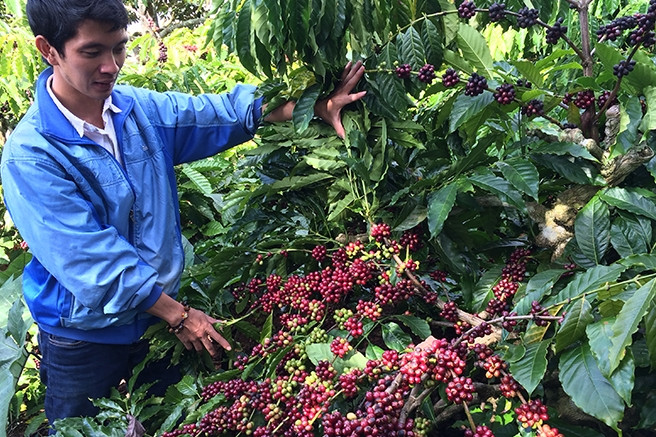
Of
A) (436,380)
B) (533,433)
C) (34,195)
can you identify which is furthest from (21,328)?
(533,433)

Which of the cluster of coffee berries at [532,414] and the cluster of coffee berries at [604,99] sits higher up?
the cluster of coffee berries at [604,99]

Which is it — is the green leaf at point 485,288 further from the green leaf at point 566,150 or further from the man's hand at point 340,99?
the man's hand at point 340,99

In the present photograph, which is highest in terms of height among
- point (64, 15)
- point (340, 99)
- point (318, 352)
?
point (64, 15)

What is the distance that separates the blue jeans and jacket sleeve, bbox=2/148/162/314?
11.5 inches

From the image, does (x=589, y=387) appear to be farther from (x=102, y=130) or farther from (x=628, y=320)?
(x=102, y=130)

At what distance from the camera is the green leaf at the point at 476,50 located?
1358mm

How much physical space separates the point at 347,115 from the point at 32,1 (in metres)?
0.95

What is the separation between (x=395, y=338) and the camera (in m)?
1.30

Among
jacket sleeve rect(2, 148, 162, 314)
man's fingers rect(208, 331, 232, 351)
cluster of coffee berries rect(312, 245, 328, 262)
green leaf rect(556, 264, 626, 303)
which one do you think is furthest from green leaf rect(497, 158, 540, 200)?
jacket sleeve rect(2, 148, 162, 314)

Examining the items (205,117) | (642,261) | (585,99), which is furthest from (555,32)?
(205,117)

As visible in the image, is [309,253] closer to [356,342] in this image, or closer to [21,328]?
[356,342]

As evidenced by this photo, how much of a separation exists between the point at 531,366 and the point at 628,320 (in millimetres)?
179

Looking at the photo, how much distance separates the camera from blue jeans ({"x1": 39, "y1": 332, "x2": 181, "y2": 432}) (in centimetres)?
174

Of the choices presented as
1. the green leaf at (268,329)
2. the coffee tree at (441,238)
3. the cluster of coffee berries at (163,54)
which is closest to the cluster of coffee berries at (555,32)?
the coffee tree at (441,238)
